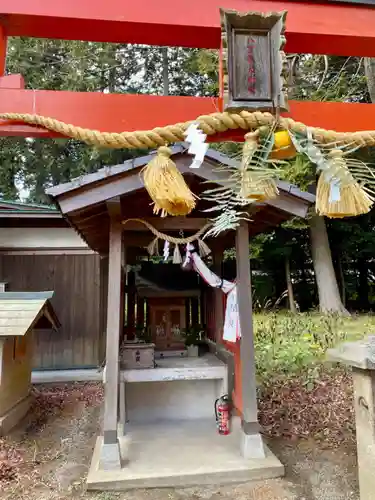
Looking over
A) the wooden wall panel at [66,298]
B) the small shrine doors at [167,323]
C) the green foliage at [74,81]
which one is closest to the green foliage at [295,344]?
the small shrine doors at [167,323]

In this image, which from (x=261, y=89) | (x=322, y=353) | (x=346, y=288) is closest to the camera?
(x=261, y=89)

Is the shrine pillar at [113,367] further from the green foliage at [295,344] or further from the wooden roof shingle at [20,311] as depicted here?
the green foliage at [295,344]

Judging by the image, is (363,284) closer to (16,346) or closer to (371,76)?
(371,76)

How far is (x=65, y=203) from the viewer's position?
153 inches

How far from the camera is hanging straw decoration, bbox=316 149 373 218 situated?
72.7 inches

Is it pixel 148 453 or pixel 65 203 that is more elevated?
pixel 65 203

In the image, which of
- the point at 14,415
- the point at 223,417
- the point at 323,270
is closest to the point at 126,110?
the point at 223,417

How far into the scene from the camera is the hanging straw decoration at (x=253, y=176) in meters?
1.96

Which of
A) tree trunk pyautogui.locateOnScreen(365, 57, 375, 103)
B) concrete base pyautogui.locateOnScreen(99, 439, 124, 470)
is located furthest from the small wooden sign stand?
tree trunk pyautogui.locateOnScreen(365, 57, 375, 103)

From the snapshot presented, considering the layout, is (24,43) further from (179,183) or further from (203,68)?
(179,183)

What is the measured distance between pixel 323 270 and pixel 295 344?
5.80m

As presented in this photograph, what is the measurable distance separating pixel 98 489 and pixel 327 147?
11.1 ft

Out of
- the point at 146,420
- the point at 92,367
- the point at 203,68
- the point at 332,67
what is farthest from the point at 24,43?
the point at 146,420

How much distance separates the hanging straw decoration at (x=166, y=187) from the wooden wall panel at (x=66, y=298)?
6.44 meters
